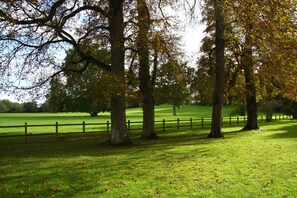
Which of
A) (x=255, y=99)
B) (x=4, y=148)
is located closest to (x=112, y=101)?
(x=4, y=148)

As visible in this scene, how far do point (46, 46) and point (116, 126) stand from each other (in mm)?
6346

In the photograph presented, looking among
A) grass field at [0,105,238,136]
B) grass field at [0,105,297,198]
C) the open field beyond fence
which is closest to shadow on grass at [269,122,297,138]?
the open field beyond fence

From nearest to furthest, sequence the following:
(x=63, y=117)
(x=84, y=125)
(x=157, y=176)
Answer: (x=157, y=176)
(x=84, y=125)
(x=63, y=117)

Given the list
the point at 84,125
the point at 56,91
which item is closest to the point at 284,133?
the point at 84,125

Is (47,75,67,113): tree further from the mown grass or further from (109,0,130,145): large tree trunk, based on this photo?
the mown grass

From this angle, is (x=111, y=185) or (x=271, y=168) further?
(x=271, y=168)

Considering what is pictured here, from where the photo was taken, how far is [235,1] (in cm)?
1192

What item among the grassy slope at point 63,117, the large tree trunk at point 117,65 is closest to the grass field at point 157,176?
the large tree trunk at point 117,65

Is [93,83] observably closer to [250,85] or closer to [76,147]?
[76,147]

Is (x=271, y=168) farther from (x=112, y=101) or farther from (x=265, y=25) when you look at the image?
(x=112, y=101)

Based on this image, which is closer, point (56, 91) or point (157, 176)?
point (157, 176)

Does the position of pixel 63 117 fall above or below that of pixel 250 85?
below

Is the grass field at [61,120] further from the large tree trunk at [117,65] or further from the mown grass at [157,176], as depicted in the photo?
the mown grass at [157,176]

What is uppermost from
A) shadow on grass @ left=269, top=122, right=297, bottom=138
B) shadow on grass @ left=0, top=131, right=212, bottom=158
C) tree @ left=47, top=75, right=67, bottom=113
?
tree @ left=47, top=75, right=67, bottom=113
